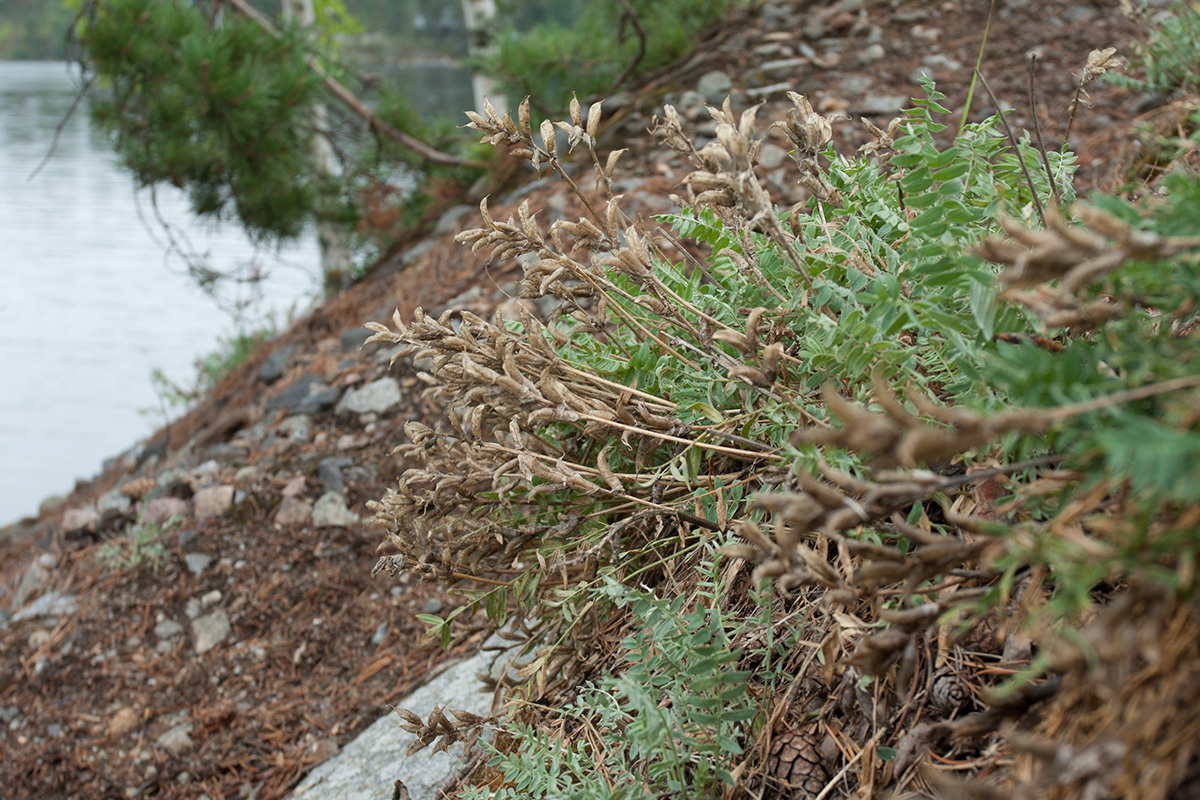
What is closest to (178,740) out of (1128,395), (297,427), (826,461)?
(297,427)

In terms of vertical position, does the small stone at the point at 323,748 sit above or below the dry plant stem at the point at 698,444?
below

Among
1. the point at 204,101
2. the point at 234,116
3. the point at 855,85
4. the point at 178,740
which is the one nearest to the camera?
the point at 178,740

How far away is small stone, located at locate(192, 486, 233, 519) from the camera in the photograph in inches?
140

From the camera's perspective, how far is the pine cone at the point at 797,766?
116 cm

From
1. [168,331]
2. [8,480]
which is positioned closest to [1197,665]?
[8,480]

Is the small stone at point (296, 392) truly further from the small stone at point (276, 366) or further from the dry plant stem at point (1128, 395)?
the dry plant stem at point (1128, 395)

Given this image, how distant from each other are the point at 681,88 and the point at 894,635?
15.3 feet

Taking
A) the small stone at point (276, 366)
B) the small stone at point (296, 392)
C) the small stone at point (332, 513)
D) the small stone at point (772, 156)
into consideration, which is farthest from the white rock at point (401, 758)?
the small stone at point (276, 366)

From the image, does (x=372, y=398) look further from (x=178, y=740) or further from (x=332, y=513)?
(x=178, y=740)

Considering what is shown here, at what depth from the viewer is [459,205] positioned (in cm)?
565

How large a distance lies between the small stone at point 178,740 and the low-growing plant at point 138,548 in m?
0.80

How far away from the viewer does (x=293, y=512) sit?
3.44 m

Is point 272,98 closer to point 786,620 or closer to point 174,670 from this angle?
point 174,670

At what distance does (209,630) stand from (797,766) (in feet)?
8.68
